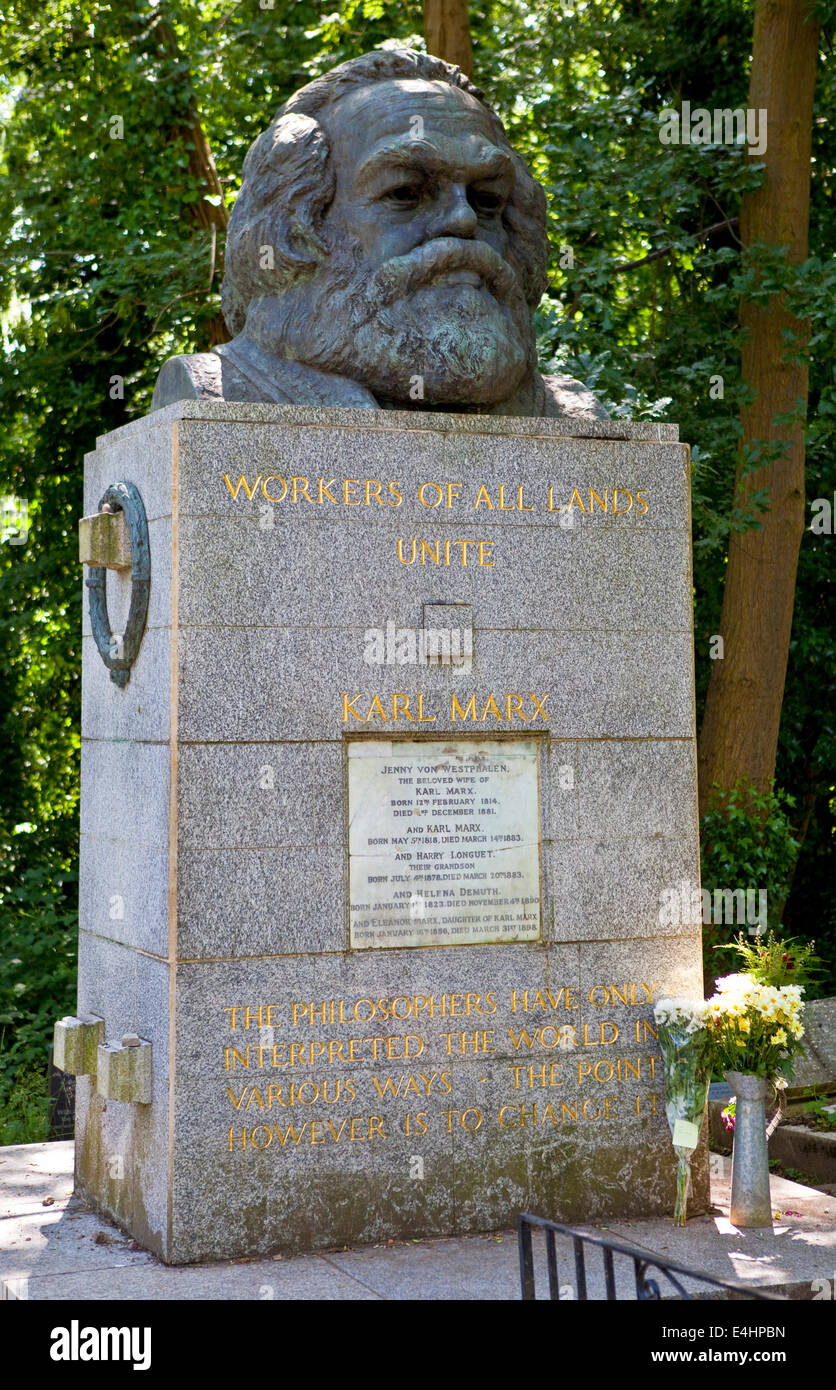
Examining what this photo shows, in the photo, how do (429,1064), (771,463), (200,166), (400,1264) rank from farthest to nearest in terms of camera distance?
1. (200,166)
2. (771,463)
3. (429,1064)
4. (400,1264)

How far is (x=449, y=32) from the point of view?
408 inches

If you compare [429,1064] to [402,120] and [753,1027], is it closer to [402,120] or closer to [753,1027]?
[753,1027]

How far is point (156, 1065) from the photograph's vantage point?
5.25 m

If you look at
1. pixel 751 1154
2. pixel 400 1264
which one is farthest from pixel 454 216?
pixel 400 1264

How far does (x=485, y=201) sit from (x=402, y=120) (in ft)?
1.60

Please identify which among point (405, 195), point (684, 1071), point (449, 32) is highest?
point (449, 32)

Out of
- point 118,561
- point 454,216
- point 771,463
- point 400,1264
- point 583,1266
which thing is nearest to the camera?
point 583,1266

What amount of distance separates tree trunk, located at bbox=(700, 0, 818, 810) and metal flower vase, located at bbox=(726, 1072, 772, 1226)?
4.91 m

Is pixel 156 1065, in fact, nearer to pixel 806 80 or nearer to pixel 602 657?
pixel 602 657

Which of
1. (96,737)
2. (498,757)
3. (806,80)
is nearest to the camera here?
(498,757)

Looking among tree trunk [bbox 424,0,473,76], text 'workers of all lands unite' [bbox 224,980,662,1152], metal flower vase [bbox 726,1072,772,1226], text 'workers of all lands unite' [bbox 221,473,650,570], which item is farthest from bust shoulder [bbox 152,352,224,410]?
tree trunk [bbox 424,0,473,76]

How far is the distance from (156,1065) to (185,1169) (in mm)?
368

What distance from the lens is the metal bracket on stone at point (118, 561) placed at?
5.55 metres

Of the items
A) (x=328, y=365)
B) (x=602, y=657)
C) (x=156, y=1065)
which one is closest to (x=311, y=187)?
(x=328, y=365)
